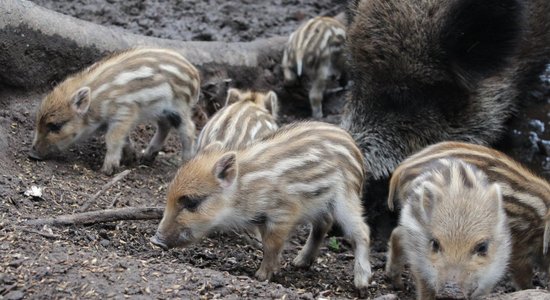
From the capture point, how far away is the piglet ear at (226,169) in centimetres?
434

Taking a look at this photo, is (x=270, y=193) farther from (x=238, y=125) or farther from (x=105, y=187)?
(x=105, y=187)

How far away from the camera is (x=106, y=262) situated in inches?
156

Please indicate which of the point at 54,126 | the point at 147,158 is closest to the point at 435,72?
the point at 147,158

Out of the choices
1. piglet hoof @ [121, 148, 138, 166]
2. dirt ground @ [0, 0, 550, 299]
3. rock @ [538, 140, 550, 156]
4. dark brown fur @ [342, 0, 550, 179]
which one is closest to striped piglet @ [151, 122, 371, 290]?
dirt ground @ [0, 0, 550, 299]

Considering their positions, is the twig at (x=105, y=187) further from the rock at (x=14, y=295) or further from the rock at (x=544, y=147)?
the rock at (x=544, y=147)

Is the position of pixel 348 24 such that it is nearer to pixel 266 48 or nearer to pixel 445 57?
pixel 445 57

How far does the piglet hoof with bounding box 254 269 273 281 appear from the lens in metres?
4.39

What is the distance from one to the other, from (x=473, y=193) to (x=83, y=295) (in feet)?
6.11

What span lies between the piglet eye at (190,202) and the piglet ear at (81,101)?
1681mm

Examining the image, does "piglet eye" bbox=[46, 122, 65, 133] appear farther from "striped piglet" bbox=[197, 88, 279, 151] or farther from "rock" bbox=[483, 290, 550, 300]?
→ "rock" bbox=[483, 290, 550, 300]

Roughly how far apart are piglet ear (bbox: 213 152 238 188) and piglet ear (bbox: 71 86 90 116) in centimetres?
172

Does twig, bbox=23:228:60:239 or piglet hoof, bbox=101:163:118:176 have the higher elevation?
twig, bbox=23:228:60:239

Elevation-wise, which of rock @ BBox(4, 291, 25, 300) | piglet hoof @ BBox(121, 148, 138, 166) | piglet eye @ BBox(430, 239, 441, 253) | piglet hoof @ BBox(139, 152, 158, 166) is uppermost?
piglet eye @ BBox(430, 239, 441, 253)

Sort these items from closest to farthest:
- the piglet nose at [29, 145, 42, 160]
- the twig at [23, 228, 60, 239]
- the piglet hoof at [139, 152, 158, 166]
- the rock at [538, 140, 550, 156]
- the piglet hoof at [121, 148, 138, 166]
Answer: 1. the twig at [23, 228, 60, 239]
2. the piglet nose at [29, 145, 42, 160]
3. the rock at [538, 140, 550, 156]
4. the piglet hoof at [121, 148, 138, 166]
5. the piglet hoof at [139, 152, 158, 166]
